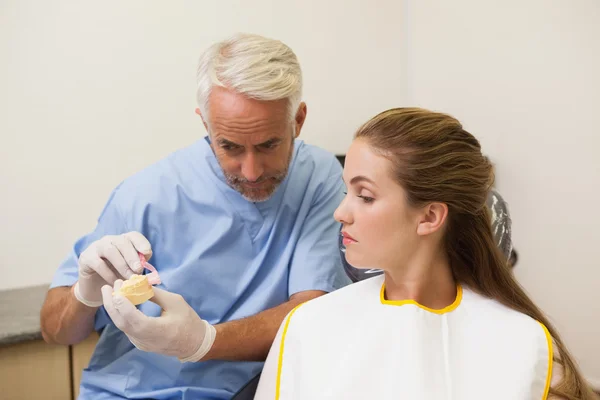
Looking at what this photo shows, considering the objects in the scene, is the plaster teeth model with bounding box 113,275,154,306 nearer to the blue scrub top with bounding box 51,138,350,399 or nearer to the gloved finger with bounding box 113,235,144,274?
the gloved finger with bounding box 113,235,144,274

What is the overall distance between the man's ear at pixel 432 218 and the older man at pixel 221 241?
0.42m

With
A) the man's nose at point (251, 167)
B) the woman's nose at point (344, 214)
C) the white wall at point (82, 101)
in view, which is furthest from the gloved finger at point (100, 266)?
the white wall at point (82, 101)

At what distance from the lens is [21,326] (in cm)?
179

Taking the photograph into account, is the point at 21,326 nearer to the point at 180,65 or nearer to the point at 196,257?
the point at 196,257

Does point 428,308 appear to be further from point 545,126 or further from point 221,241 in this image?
point 545,126

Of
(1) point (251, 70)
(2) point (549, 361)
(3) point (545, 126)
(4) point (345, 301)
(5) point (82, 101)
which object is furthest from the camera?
(3) point (545, 126)

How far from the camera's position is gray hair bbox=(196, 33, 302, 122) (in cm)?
135

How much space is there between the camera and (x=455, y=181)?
1104 millimetres

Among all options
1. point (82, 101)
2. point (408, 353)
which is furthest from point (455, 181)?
point (82, 101)

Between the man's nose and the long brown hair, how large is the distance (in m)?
0.33

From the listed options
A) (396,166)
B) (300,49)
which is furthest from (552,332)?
(300,49)

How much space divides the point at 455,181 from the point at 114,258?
0.70 metres

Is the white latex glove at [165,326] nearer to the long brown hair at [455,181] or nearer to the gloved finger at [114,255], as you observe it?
the gloved finger at [114,255]

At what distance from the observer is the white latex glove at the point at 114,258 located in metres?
1.23
